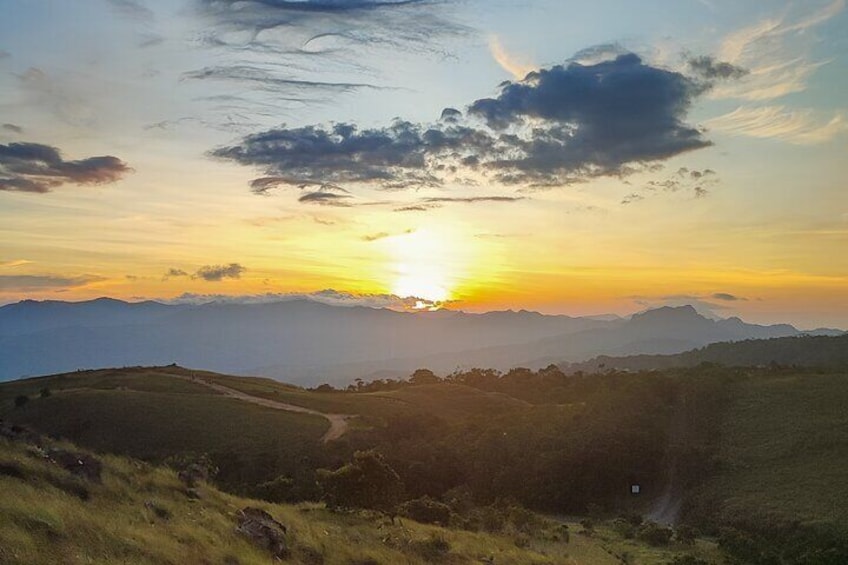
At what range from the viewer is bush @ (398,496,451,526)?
1396 inches

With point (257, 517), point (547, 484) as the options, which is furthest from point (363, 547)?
point (547, 484)

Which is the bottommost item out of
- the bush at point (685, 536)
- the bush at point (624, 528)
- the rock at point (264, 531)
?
the bush at point (624, 528)

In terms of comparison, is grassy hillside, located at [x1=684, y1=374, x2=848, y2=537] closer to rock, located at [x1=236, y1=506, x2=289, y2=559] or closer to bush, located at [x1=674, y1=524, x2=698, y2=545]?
bush, located at [x1=674, y1=524, x2=698, y2=545]

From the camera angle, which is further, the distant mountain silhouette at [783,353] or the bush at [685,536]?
the distant mountain silhouette at [783,353]

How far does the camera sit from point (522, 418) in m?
77.4

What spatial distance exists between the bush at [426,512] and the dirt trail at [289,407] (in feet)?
94.7

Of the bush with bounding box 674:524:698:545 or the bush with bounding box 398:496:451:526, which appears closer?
the bush with bounding box 398:496:451:526

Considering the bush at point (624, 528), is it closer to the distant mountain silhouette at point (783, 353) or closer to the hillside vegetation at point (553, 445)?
the hillside vegetation at point (553, 445)

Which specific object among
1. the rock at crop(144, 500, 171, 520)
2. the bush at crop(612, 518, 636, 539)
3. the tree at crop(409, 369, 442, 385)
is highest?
the rock at crop(144, 500, 171, 520)

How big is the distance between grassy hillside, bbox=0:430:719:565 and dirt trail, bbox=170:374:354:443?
36212mm

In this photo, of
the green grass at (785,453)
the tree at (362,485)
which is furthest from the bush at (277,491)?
the green grass at (785,453)

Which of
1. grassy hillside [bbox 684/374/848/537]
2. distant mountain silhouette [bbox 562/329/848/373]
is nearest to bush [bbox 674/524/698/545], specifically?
grassy hillside [bbox 684/374/848/537]

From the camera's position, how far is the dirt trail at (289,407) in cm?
6781

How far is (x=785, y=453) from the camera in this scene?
58812 mm
